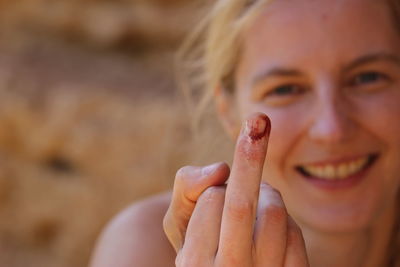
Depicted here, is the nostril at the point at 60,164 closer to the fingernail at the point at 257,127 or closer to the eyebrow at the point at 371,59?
the eyebrow at the point at 371,59

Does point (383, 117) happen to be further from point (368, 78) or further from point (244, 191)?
point (244, 191)

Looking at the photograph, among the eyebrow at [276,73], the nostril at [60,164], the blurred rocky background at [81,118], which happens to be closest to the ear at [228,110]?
the eyebrow at [276,73]

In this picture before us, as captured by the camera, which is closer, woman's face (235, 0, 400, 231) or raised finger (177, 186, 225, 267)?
raised finger (177, 186, 225, 267)

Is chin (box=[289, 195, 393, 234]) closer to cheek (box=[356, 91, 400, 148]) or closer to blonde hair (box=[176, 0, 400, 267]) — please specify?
cheek (box=[356, 91, 400, 148])

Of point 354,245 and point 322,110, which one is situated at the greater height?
point 322,110

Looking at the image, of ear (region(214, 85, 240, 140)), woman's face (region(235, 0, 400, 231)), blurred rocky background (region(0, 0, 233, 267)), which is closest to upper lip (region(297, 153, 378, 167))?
woman's face (region(235, 0, 400, 231))

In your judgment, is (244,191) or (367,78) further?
(367,78)

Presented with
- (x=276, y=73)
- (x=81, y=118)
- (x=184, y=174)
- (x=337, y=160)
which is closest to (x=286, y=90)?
(x=276, y=73)
